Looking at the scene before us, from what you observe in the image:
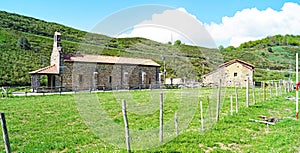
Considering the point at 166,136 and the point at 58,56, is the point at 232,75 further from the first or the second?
the point at 166,136

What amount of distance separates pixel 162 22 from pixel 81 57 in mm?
30113

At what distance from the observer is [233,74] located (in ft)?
155

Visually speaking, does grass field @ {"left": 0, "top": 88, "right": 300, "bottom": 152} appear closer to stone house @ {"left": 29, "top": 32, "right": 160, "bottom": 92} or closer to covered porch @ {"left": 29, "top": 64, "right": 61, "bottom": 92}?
stone house @ {"left": 29, "top": 32, "right": 160, "bottom": 92}

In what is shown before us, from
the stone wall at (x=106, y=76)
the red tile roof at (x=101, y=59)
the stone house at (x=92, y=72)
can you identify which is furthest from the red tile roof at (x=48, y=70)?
the red tile roof at (x=101, y=59)

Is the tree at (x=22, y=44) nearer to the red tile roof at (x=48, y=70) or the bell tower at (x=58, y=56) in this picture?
the bell tower at (x=58, y=56)

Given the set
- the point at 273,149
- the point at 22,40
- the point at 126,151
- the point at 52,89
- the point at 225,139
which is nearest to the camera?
the point at 126,151

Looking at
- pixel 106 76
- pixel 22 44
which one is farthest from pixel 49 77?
pixel 22 44

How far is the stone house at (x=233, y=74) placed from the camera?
4516 centimetres

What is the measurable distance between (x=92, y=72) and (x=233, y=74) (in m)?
26.1

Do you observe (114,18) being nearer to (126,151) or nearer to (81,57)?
(126,151)

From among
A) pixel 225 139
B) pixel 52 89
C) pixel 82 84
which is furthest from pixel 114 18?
pixel 82 84

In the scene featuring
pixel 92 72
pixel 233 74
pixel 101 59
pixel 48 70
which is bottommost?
pixel 233 74

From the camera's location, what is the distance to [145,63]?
46219 millimetres

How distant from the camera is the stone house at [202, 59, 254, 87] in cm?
4516
